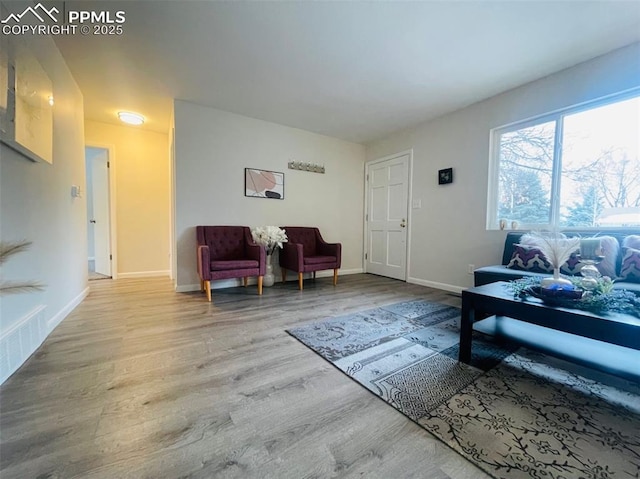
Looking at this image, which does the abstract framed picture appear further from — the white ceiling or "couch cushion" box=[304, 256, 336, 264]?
"couch cushion" box=[304, 256, 336, 264]

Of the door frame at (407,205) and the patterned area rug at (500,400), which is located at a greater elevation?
the door frame at (407,205)

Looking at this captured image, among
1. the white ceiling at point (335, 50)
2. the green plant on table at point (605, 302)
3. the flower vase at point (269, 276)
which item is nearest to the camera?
the green plant on table at point (605, 302)

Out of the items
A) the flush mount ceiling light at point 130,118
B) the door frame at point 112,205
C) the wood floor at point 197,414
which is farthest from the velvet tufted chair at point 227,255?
the flush mount ceiling light at point 130,118

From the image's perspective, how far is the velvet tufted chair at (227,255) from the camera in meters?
3.02

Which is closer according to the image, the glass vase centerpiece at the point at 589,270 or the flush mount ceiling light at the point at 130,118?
the glass vase centerpiece at the point at 589,270

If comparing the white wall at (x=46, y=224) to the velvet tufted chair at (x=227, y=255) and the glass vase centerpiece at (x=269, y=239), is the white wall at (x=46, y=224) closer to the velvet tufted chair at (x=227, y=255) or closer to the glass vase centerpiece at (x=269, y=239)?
the velvet tufted chair at (x=227, y=255)

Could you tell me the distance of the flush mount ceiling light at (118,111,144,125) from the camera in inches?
147

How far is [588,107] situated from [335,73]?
8.22 feet

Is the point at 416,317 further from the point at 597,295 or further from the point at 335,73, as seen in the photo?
the point at 335,73

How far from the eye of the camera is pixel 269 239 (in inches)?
145

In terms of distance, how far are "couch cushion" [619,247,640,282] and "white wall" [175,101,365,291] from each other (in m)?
3.39

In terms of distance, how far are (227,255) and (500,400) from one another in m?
3.22

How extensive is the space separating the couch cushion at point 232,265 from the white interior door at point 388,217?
93.3 inches

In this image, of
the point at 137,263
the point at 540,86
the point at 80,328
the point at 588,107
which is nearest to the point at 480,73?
the point at 540,86
